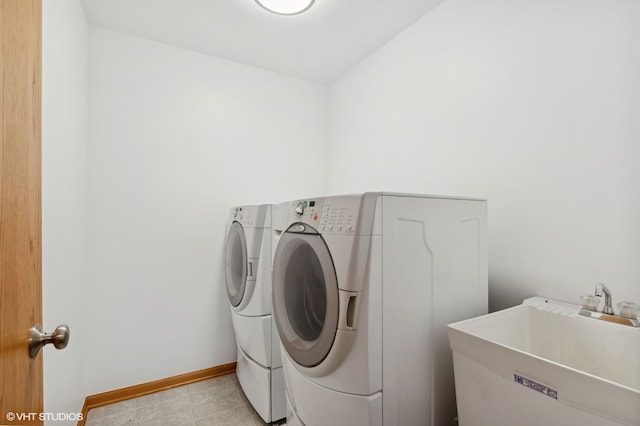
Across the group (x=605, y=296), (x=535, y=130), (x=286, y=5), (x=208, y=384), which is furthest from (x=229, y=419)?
(x=286, y=5)

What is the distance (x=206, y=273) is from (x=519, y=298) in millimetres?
2145

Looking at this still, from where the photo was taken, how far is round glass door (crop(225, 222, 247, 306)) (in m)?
1.98

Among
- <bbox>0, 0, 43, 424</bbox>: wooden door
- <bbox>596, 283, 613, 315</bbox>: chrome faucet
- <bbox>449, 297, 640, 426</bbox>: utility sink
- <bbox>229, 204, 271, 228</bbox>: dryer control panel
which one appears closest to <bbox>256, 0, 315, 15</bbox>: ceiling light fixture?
<bbox>229, 204, 271, 228</bbox>: dryer control panel

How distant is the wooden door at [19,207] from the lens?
0.54m

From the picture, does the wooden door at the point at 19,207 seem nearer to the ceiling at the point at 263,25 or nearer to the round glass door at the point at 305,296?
the round glass door at the point at 305,296

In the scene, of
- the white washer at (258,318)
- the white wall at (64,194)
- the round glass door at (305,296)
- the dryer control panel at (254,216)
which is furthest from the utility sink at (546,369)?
the white wall at (64,194)

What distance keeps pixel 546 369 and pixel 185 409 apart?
2.12 m

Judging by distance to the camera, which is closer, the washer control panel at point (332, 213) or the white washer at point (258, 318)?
the washer control panel at point (332, 213)

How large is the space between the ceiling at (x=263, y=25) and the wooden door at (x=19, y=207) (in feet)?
4.82

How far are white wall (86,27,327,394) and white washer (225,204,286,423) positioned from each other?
503 mm

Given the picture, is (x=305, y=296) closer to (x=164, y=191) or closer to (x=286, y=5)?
(x=164, y=191)

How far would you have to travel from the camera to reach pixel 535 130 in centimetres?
141

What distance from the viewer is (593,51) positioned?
4.02 ft

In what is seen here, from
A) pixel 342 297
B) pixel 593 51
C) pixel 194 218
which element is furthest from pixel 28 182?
pixel 593 51
